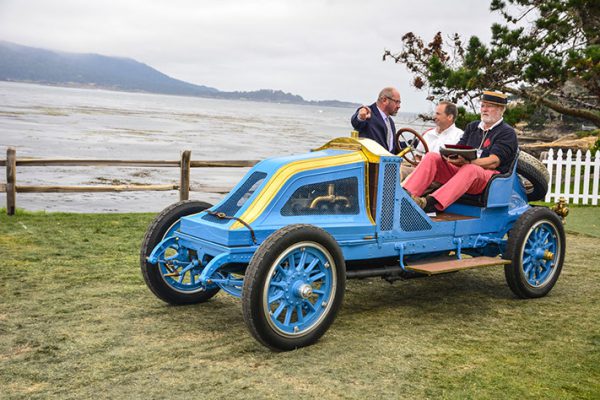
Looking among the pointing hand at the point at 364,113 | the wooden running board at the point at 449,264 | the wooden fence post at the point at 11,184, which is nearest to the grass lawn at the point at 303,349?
the wooden running board at the point at 449,264

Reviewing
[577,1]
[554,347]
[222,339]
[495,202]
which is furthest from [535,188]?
[577,1]

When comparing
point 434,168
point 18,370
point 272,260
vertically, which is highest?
point 434,168

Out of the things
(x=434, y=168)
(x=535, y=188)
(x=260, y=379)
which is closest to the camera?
(x=260, y=379)

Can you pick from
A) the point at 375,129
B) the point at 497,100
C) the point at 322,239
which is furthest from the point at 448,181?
the point at 322,239

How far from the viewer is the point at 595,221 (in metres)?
11.1

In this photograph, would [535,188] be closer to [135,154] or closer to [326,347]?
[326,347]

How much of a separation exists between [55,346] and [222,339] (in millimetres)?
1076

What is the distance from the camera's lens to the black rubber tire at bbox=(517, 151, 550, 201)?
617 centimetres

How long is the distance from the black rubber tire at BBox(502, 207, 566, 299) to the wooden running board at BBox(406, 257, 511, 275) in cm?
12

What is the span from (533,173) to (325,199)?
240 cm

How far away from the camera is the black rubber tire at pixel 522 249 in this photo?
222 inches

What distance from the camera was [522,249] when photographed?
5680 millimetres

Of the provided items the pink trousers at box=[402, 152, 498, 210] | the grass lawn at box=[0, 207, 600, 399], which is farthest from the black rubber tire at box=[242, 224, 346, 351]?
the pink trousers at box=[402, 152, 498, 210]

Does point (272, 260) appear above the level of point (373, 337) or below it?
above
